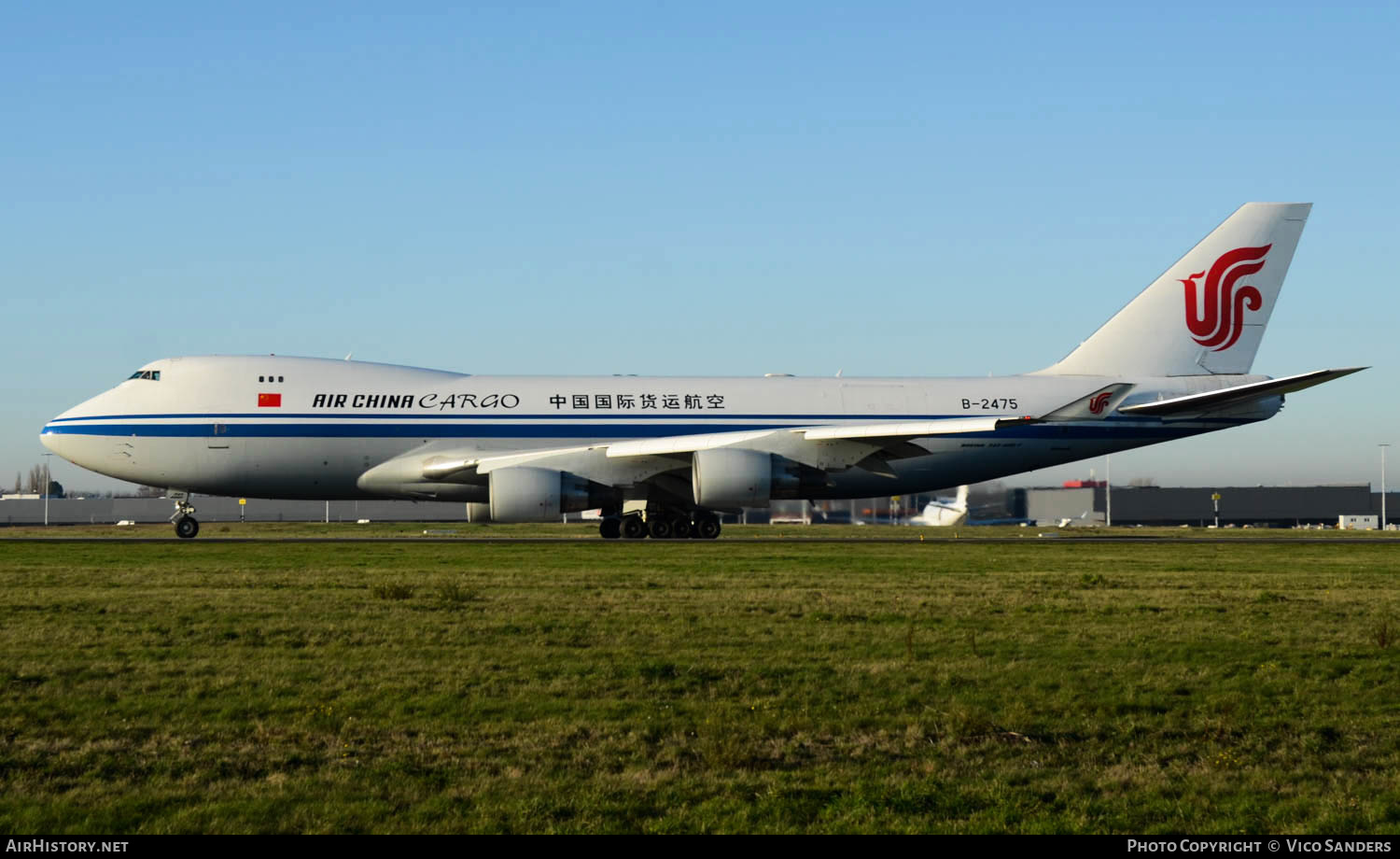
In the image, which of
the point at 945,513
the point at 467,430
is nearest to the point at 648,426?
the point at 467,430

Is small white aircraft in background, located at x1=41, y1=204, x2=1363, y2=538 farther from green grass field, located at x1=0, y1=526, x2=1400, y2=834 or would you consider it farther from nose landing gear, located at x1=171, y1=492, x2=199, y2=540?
green grass field, located at x1=0, y1=526, x2=1400, y2=834

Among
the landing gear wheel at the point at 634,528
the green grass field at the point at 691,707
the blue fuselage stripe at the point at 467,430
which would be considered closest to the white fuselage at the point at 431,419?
the blue fuselage stripe at the point at 467,430

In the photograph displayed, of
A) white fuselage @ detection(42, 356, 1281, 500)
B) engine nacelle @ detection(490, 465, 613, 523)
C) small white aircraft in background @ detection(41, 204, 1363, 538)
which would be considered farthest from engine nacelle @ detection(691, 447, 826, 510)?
engine nacelle @ detection(490, 465, 613, 523)

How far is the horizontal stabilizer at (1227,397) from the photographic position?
32.8 meters

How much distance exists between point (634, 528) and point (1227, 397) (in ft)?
56.6

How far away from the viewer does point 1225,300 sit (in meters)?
40.3

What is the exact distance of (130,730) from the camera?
9.81 metres

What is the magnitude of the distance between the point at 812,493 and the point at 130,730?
2872 cm

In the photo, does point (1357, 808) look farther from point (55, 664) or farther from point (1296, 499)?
point (1296, 499)

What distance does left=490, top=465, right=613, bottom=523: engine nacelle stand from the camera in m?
34.4

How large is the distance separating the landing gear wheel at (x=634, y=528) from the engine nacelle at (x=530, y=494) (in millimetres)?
3041
